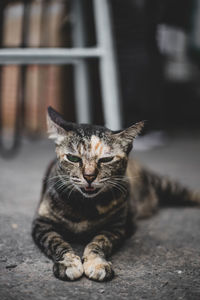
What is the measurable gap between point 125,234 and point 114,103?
1.56m

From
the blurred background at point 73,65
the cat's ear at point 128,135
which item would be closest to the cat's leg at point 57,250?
the cat's ear at point 128,135

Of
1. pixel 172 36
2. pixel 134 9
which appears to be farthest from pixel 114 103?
pixel 172 36

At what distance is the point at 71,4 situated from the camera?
12.3ft

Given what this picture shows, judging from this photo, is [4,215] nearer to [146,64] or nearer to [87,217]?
[87,217]

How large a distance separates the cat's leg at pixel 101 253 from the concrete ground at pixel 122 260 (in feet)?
0.10

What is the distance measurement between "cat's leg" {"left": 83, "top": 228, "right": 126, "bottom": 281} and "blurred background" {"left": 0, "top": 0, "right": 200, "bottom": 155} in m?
1.68

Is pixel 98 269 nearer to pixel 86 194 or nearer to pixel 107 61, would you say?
pixel 86 194

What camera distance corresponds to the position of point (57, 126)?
1692mm

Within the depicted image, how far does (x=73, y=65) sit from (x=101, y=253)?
292cm

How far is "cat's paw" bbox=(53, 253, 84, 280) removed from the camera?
1.35 metres

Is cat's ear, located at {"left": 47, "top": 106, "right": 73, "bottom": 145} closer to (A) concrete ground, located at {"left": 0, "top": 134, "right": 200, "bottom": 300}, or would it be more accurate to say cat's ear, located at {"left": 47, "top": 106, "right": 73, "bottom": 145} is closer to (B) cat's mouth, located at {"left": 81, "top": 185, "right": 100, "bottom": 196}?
(B) cat's mouth, located at {"left": 81, "top": 185, "right": 100, "bottom": 196}

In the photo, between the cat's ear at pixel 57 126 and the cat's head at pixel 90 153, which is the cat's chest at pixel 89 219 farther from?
the cat's ear at pixel 57 126

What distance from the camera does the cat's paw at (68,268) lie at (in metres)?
1.35

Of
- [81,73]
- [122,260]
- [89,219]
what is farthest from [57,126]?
[81,73]
